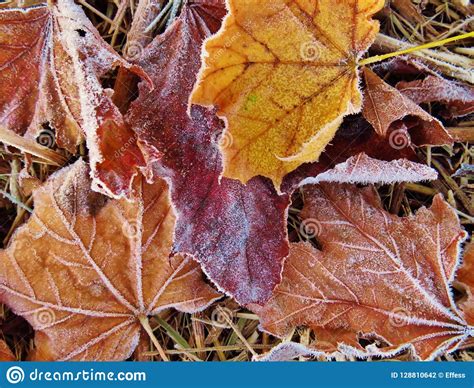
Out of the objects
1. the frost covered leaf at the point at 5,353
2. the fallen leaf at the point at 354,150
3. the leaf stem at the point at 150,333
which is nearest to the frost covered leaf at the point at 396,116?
the fallen leaf at the point at 354,150

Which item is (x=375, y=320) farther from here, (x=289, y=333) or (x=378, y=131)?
(x=378, y=131)

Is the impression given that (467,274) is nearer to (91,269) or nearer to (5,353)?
(91,269)

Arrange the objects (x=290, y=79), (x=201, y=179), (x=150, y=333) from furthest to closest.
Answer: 1. (x=150, y=333)
2. (x=201, y=179)
3. (x=290, y=79)

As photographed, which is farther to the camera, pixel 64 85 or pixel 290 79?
pixel 64 85

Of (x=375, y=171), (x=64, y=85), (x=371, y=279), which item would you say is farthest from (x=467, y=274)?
(x=64, y=85)

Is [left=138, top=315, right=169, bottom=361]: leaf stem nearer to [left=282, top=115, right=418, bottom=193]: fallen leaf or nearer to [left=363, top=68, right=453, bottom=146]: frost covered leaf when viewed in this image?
[left=282, top=115, right=418, bottom=193]: fallen leaf

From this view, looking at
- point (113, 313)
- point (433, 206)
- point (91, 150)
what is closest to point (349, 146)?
point (433, 206)
